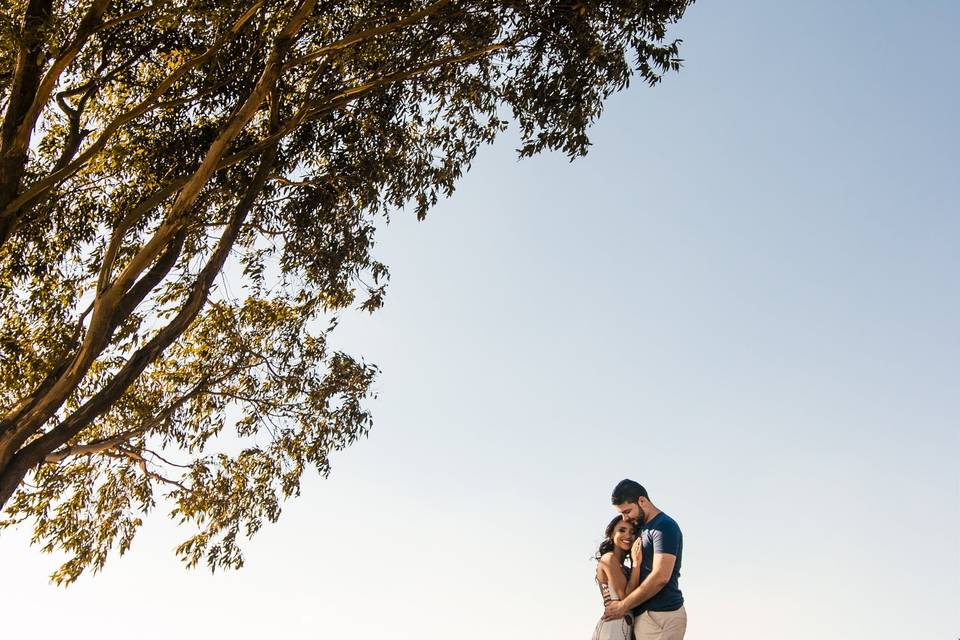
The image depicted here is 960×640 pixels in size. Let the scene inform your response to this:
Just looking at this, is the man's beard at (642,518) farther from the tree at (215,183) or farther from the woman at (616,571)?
the tree at (215,183)

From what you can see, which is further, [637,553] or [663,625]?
[637,553]

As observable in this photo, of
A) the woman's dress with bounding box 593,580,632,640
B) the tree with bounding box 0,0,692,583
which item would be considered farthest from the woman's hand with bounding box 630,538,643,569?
the tree with bounding box 0,0,692,583

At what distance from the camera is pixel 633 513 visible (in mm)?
4047

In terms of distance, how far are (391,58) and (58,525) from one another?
25.8 ft

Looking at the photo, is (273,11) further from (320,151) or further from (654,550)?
(654,550)

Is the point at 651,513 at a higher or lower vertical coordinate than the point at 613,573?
higher

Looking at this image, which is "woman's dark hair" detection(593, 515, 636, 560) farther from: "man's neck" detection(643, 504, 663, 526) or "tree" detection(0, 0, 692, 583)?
"tree" detection(0, 0, 692, 583)

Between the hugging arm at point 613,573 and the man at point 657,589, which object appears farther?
the hugging arm at point 613,573

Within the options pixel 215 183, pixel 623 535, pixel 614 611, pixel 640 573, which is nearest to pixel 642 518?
pixel 623 535

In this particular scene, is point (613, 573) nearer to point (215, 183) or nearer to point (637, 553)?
point (637, 553)

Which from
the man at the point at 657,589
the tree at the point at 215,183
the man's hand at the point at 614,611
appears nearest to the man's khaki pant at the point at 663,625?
the man at the point at 657,589

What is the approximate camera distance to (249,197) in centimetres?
944

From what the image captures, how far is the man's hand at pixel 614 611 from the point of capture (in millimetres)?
3911

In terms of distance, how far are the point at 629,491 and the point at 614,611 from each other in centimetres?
56
